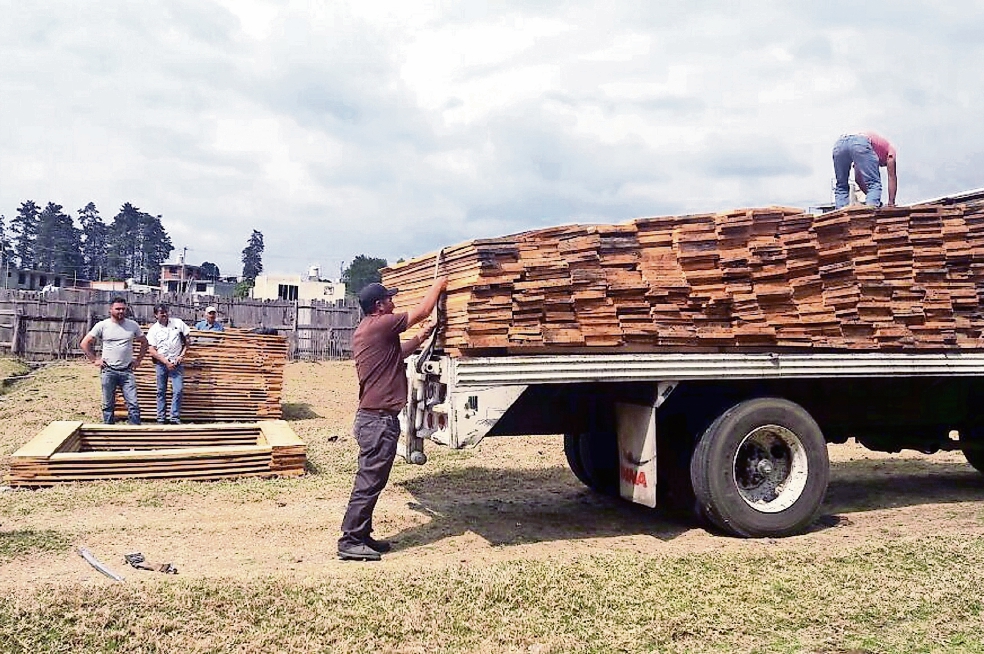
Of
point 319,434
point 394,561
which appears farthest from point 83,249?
point 394,561

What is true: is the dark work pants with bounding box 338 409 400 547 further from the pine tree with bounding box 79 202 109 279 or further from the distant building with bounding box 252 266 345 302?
the pine tree with bounding box 79 202 109 279

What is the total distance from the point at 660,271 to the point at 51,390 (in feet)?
46.7

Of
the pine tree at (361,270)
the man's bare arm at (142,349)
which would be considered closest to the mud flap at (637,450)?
the man's bare arm at (142,349)

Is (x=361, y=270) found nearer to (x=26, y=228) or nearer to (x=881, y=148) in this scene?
(x=26, y=228)

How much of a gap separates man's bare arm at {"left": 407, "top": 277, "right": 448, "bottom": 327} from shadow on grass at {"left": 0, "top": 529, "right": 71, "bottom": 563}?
277 cm

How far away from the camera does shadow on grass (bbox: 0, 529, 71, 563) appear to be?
207 inches

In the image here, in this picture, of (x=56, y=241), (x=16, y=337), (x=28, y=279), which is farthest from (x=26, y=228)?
(x=16, y=337)

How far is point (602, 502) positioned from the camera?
7.48 metres

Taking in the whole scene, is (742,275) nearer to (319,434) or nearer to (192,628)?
(192,628)

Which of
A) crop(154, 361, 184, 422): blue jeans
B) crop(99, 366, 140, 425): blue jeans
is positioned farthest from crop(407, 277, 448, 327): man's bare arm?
crop(154, 361, 184, 422): blue jeans

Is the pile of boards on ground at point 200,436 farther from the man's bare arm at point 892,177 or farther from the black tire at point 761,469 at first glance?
the man's bare arm at point 892,177

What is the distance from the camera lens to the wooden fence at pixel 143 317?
80.4 feet

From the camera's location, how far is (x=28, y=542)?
5.49 metres

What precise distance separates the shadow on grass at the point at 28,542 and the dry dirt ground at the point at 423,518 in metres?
0.06
